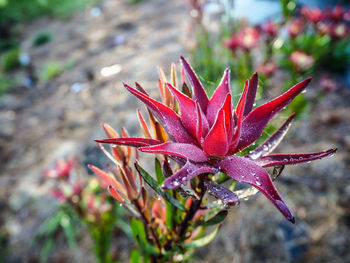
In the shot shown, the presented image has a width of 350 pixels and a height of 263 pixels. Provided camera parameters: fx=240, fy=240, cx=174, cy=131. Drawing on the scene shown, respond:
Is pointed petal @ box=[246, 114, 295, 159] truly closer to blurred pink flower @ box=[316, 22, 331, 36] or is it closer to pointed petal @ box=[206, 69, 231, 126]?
pointed petal @ box=[206, 69, 231, 126]

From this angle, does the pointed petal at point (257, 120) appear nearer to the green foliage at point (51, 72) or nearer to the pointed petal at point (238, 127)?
the pointed petal at point (238, 127)

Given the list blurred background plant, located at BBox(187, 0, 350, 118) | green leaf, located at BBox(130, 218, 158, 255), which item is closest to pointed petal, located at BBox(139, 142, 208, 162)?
green leaf, located at BBox(130, 218, 158, 255)

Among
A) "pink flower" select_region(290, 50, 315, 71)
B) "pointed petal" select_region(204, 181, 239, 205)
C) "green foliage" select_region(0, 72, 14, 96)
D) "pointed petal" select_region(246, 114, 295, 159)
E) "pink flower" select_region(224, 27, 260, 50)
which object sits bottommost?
"green foliage" select_region(0, 72, 14, 96)

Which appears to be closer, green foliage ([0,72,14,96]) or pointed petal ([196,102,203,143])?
pointed petal ([196,102,203,143])

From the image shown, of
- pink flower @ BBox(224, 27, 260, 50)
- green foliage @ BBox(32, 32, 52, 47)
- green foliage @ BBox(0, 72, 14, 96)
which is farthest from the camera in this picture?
green foliage @ BBox(32, 32, 52, 47)

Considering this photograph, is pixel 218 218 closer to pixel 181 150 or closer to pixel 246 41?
pixel 181 150

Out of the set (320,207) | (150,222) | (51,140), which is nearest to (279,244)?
(320,207)

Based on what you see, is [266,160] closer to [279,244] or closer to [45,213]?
[279,244]
